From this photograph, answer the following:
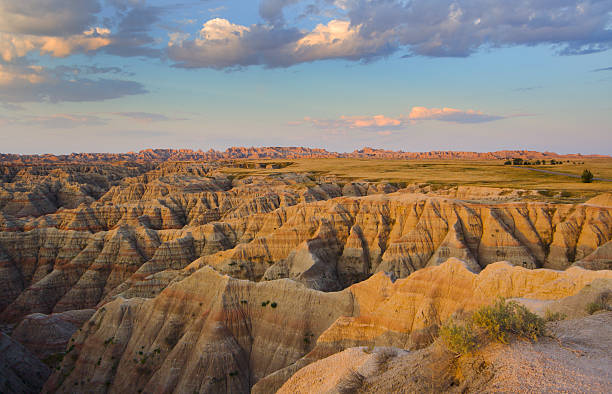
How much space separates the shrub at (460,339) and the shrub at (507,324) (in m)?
0.50

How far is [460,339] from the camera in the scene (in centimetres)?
1173

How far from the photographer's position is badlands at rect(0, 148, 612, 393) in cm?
1437

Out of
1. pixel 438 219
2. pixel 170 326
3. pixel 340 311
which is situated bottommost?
pixel 170 326

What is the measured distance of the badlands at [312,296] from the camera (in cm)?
1437

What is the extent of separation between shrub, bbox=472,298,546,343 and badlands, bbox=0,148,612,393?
0.28 meters

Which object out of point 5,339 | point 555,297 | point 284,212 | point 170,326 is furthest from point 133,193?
point 555,297

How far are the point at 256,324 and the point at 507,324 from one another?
2821 centimetres

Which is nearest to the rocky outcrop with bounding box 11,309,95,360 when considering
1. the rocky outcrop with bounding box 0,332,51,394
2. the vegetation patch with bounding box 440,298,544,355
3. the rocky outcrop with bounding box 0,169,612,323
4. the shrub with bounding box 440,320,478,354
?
the rocky outcrop with bounding box 0,332,51,394

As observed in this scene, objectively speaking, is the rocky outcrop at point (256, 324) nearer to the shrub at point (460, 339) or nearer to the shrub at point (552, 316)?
the shrub at point (552, 316)

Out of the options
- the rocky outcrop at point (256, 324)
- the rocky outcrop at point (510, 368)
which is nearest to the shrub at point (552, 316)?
the rocky outcrop at point (510, 368)

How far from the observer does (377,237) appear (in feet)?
206

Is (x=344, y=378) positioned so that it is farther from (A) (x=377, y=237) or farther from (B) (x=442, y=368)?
(A) (x=377, y=237)

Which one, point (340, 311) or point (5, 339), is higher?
point (340, 311)

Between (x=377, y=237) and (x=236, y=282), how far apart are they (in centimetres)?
3013
